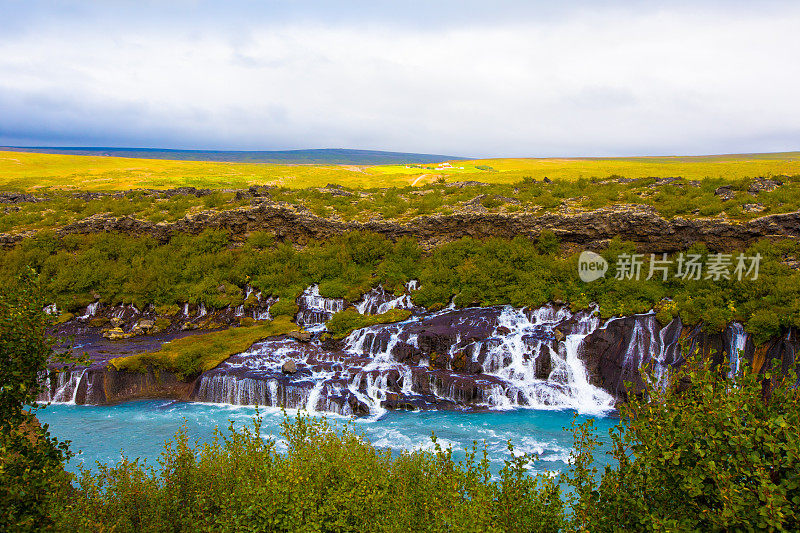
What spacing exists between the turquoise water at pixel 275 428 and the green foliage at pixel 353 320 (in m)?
8.43

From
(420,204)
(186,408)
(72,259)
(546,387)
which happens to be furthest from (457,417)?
(72,259)

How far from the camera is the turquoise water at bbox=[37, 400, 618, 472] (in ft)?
69.1

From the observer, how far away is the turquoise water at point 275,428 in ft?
69.1

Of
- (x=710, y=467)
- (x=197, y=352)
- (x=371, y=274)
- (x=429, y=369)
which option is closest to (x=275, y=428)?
(x=197, y=352)

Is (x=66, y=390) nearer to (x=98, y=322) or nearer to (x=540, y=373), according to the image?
(x=98, y=322)

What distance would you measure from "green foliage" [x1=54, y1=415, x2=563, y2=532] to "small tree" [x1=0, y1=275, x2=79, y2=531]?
0.51 meters

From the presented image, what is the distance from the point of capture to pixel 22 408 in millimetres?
8289

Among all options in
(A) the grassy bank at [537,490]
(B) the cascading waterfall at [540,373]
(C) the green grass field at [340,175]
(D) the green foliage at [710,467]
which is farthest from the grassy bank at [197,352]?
(C) the green grass field at [340,175]

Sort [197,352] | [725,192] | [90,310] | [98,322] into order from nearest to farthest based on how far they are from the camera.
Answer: [197,352]
[98,322]
[90,310]
[725,192]

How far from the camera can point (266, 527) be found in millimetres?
9750

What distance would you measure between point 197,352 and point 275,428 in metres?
9.40

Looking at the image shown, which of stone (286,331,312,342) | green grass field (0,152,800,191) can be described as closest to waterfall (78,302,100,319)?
stone (286,331,312,342)

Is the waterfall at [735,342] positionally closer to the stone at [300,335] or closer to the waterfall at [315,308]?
the stone at [300,335]

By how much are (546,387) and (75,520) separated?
76.2 ft
